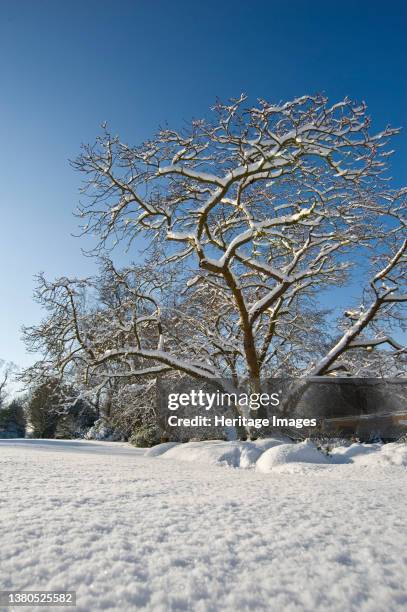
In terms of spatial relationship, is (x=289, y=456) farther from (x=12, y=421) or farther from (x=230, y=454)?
(x=12, y=421)

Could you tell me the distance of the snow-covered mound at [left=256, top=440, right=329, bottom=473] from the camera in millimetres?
6746

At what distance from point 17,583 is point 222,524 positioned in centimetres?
146

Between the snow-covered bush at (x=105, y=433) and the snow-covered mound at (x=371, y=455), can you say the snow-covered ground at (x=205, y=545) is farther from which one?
the snow-covered bush at (x=105, y=433)

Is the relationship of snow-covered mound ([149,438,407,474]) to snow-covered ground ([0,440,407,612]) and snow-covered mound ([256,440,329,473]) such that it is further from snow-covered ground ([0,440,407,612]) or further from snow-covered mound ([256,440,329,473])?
snow-covered ground ([0,440,407,612])

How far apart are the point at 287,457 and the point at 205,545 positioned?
4.98 metres

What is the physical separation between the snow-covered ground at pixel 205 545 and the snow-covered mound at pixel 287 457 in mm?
2325

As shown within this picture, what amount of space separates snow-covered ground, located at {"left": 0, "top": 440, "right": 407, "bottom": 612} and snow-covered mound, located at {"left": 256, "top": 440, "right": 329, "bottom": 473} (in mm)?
2325

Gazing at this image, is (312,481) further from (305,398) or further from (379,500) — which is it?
(305,398)

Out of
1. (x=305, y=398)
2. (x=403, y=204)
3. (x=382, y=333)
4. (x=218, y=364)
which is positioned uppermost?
(x=403, y=204)

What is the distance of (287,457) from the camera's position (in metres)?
6.98

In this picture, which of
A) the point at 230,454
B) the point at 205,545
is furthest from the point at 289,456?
the point at 205,545

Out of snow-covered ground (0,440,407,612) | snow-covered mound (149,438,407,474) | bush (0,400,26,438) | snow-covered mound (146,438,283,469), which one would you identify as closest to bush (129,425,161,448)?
snow-covered mound (146,438,283,469)

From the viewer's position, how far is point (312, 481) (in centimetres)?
512

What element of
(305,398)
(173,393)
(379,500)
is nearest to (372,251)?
(305,398)
